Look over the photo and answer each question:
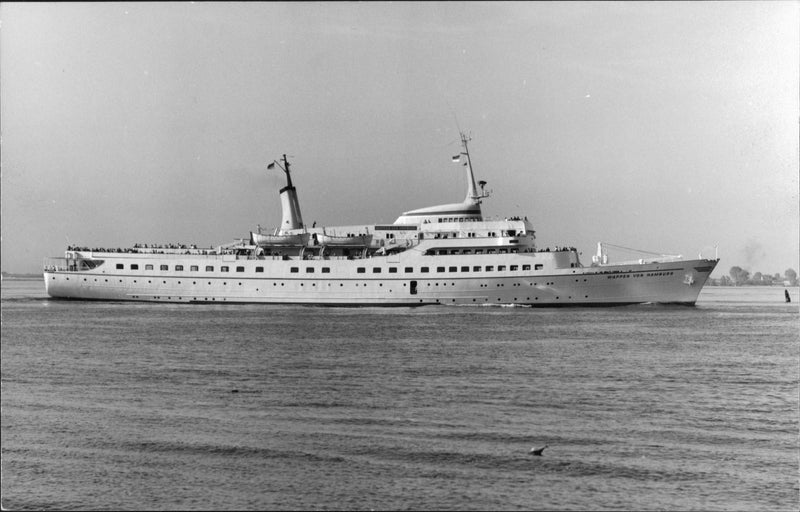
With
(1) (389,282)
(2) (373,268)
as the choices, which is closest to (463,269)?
(1) (389,282)

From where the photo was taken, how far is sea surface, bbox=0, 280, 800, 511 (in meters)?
13.1

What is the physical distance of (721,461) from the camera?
578 inches

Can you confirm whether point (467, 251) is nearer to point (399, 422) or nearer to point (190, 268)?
point (190, 268)

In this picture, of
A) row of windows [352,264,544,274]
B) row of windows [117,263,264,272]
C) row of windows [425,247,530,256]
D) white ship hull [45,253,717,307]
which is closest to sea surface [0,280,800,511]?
white ship hull [45,253,717,307]

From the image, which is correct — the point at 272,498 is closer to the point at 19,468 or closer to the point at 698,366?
the point at 19,468

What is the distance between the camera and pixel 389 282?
5153cm

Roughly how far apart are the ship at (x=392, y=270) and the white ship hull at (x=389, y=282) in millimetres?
65

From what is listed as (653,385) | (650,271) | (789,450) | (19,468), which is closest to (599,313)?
(650,271)

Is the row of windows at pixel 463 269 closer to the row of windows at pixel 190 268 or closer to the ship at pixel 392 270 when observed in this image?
the ship at pixel 392 270

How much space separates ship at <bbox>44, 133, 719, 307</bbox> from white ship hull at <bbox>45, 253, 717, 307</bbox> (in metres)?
0.06

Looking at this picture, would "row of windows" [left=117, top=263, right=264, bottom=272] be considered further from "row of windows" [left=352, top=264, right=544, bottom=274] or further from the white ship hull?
"row of windows" [left=352, top=264, right=544, bottom=274]

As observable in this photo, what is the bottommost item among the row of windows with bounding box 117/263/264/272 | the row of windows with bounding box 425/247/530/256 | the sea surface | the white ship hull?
the sea surface

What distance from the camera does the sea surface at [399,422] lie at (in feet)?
42.9

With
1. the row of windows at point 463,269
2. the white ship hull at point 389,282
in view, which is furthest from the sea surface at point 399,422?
the row of windows at point 463,269
